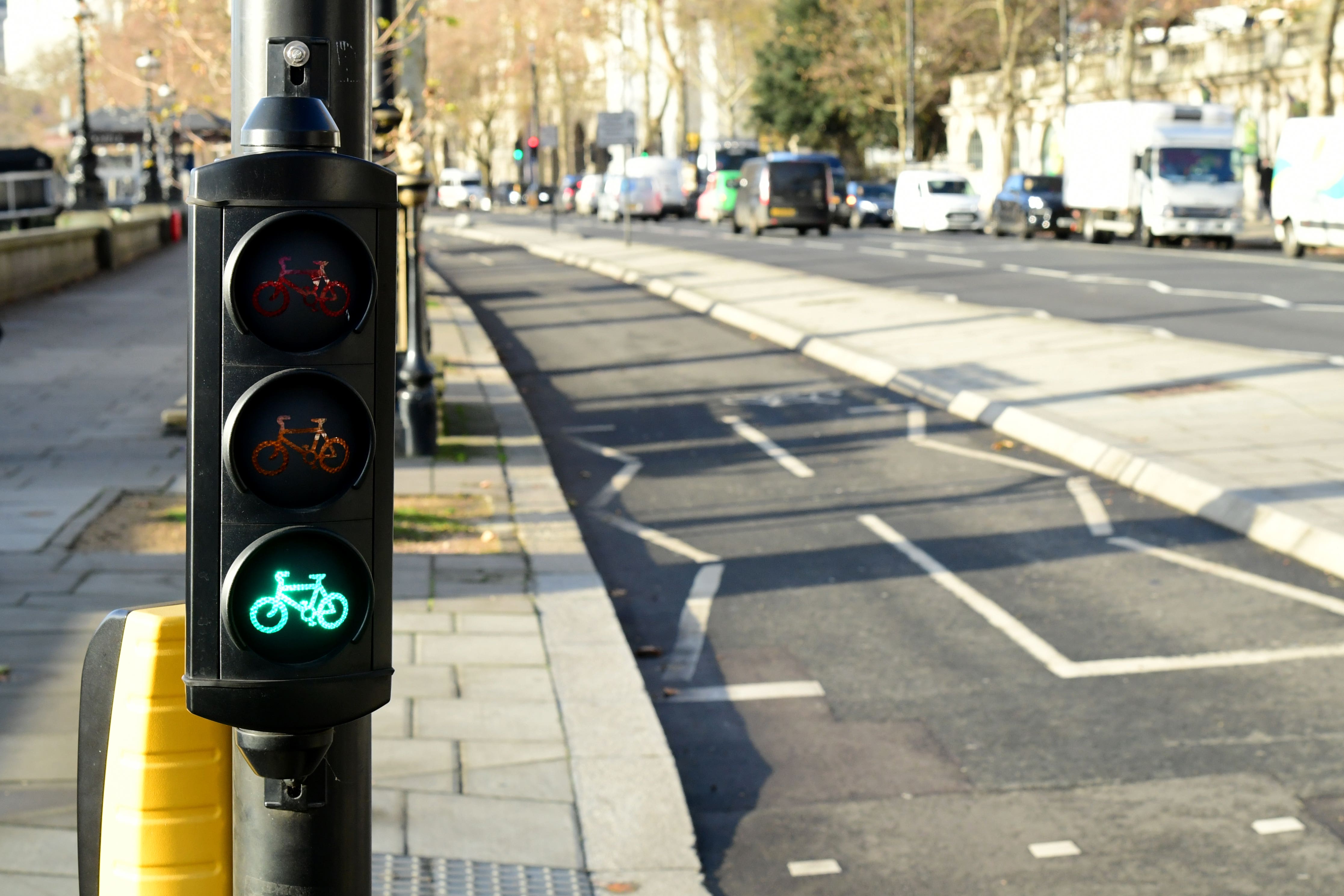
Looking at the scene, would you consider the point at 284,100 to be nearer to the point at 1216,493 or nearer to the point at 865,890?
the point at 865,890

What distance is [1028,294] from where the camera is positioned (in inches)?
931

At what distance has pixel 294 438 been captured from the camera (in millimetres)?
2158

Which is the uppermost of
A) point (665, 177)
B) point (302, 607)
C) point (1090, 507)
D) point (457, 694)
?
point (665, 177)

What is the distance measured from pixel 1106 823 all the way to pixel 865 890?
899 mm

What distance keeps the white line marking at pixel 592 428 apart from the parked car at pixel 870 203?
139ft

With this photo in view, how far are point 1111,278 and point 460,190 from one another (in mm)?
77085

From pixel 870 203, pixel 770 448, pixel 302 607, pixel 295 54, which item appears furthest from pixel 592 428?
pixel 870 203

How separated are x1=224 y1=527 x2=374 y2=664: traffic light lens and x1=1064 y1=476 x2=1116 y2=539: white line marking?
7194 mm

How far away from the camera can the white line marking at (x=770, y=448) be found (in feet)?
36.2

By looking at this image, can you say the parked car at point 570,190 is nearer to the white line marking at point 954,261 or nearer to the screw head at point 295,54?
the white line marking at point 954,261

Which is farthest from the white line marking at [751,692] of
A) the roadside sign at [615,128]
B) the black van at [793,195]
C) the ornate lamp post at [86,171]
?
the black van at [793,195]

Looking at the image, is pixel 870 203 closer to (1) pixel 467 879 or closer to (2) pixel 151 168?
(2) pixel 151 168

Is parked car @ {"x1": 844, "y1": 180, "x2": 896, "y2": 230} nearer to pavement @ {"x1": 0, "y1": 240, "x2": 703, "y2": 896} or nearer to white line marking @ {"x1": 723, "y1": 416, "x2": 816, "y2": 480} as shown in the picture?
white line marking @ {"x1": 723, "y1": 416, "x2": 816, "y2": 480}

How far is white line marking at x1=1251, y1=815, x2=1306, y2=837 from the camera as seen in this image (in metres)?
4.81
